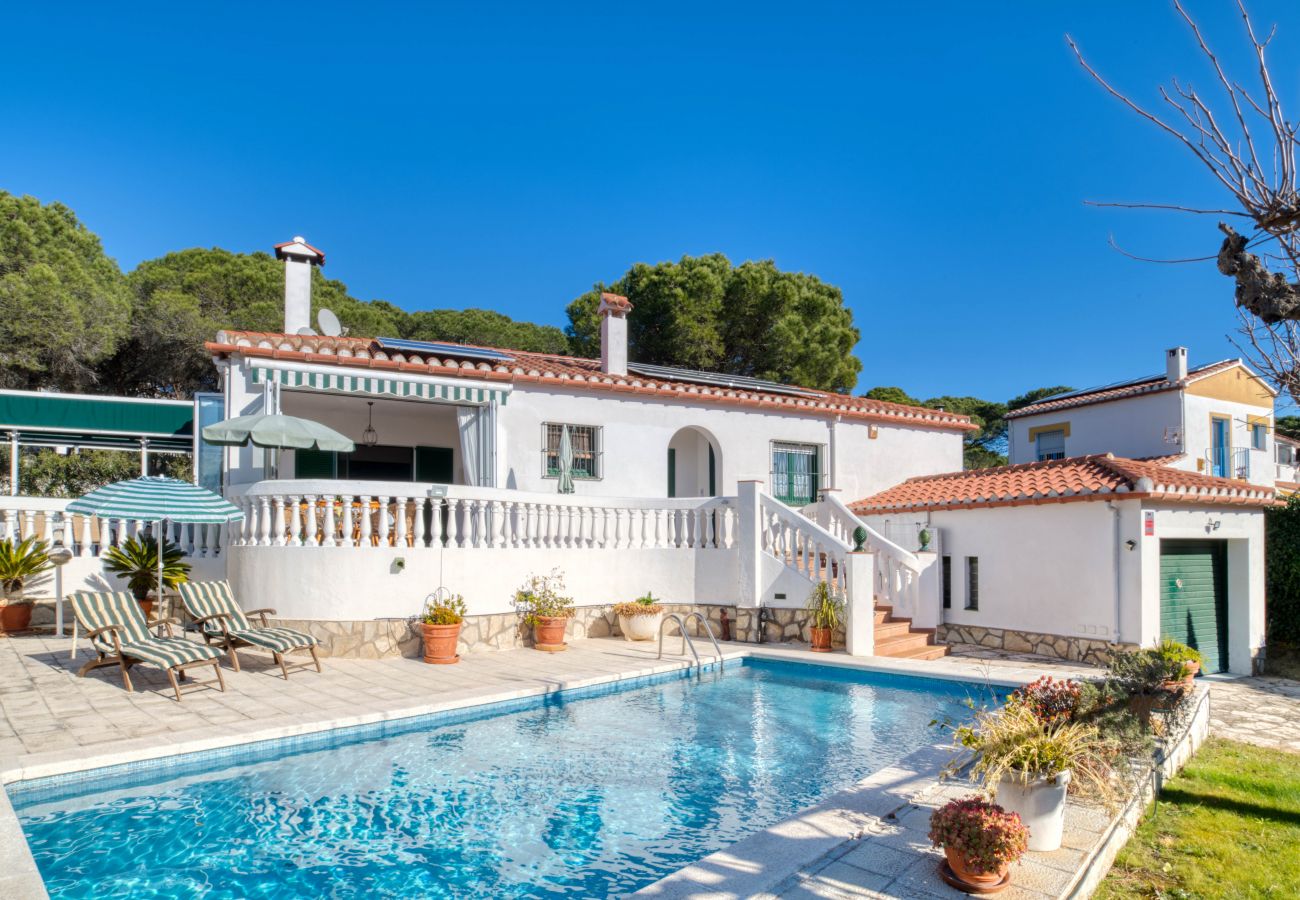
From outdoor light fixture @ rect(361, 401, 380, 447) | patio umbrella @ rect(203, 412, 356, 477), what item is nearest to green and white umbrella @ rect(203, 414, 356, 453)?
patio umbrella @ rect(203, 412, 356, 477)

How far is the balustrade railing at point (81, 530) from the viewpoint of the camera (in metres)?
15.3

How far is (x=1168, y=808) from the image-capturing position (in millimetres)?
7156

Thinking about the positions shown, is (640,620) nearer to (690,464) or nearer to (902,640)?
(902,640)

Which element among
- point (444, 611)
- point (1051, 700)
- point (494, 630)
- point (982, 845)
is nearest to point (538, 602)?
point (494, 630)

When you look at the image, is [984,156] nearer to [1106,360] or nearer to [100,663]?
[100,663]

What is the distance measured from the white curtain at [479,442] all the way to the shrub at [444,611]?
4.26 m

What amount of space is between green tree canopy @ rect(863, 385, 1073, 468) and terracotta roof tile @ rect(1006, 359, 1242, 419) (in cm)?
1620

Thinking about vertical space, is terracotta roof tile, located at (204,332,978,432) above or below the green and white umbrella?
above

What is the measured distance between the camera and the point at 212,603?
486 inches

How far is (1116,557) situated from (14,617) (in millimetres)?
22536

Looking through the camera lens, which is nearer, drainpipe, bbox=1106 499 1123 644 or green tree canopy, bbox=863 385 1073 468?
drainpipe, bbox=1106 499 1123 644

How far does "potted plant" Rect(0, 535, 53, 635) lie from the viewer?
1452 centimetres

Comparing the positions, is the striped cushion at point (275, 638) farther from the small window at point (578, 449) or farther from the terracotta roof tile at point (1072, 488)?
the terracotta roof tile at point (1072, 488)

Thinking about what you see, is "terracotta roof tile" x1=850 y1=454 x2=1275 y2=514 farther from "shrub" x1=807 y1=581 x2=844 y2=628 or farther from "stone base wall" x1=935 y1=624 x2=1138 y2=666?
"shrub" x1=807 y1=581 x2=844 y2=628
